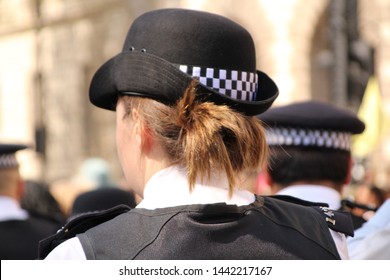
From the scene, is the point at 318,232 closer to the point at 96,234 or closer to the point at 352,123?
the point at 96,234

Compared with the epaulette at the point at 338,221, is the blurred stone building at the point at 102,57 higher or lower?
lower

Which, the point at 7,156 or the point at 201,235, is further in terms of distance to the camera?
the point at 7,156

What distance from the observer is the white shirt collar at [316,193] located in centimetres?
339

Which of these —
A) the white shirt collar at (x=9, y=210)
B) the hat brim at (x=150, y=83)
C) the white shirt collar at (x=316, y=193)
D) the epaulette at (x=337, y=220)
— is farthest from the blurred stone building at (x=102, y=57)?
the hat brim at (x=150, y=83)

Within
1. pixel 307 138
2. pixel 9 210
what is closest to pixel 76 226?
pixel 307 138

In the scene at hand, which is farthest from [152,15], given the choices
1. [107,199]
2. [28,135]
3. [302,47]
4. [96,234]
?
[28,135]

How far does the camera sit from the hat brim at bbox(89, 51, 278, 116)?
2113 millimetres

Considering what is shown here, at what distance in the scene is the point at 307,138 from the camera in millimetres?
3535

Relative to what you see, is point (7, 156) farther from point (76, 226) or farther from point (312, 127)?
point (76, 226)

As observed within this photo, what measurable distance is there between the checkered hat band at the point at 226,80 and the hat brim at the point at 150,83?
29 mm

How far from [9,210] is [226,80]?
2.99 metres

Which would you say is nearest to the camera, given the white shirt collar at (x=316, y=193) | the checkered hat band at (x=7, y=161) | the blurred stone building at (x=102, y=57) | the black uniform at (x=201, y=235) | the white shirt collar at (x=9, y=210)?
the black uniform at (x=201, y=235)

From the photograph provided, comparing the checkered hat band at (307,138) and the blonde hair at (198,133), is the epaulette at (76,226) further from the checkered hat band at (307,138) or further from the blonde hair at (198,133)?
the checkered hat band at (307,138)

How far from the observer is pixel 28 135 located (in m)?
23.7
